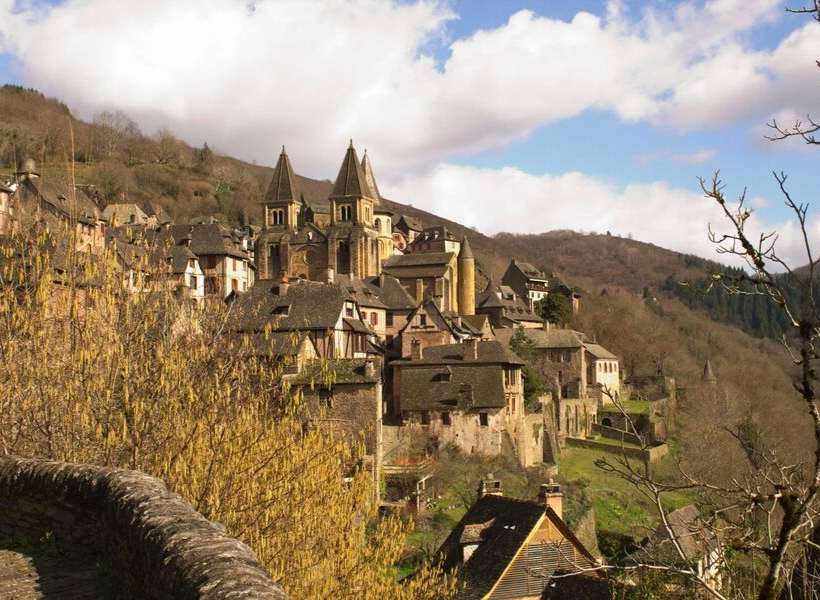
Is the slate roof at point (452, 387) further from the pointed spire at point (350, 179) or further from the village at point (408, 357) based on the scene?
the pointed spire at point (350, 179)

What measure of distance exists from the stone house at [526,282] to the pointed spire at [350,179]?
2650 cm

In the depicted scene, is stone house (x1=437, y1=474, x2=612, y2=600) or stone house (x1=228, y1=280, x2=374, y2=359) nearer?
stone house (x1=437, y1=474, x2=612, y2=600)

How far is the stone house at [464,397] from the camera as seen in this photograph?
139 feet

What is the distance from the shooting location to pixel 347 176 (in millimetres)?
86500

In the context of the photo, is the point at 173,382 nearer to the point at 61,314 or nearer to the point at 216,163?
the point at 61,314

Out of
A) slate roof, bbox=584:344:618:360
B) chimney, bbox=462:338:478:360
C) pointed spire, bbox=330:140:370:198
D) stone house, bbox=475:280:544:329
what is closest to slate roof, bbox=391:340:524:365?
chimney, bbox=462:338:478:360

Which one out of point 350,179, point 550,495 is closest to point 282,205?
point 350,179

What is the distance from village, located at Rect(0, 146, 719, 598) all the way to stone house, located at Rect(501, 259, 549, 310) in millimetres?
5181

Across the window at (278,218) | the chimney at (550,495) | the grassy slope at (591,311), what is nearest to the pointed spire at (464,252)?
the grassy slope at (591,311)

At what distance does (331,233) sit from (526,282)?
3183 centimetres

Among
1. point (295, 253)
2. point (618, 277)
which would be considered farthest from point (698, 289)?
point (618, 277)

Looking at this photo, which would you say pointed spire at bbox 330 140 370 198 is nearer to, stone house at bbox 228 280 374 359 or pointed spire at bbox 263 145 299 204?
pointed spire at bbox 263 145 299 204

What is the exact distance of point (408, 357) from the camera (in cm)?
4759

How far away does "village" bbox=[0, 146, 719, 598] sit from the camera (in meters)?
18.2
